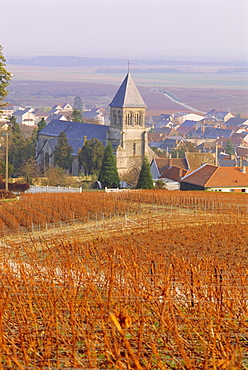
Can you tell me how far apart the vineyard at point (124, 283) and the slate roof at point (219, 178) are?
8830 mm

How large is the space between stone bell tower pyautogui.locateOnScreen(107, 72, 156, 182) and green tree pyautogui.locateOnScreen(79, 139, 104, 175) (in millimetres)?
7099

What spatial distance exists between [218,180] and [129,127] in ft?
83.8

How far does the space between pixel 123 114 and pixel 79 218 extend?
39.3 m

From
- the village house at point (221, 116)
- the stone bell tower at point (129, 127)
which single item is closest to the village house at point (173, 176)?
the stone bell tower at point (129, 127)

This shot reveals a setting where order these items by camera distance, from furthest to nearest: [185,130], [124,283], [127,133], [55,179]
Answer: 1. [185,130]
2. [127,133]
3. [55,179]
4. [124,283]

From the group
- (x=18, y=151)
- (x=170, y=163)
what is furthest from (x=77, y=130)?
(x=170, y=163)

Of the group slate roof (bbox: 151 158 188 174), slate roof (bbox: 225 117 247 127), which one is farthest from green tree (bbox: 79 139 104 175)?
slate roof (bbox: 225 117 247 127)

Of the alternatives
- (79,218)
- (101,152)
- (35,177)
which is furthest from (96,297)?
(101,152)

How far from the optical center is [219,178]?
3647cm

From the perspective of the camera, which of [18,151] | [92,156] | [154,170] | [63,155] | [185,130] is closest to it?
[92,156]

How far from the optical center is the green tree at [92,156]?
51.4m

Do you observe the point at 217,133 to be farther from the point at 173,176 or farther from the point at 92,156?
the point at 173,176

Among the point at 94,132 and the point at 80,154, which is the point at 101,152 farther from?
the point at 94,132

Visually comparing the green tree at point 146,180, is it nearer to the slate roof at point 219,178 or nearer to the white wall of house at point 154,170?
the slate roof at point 219,178
